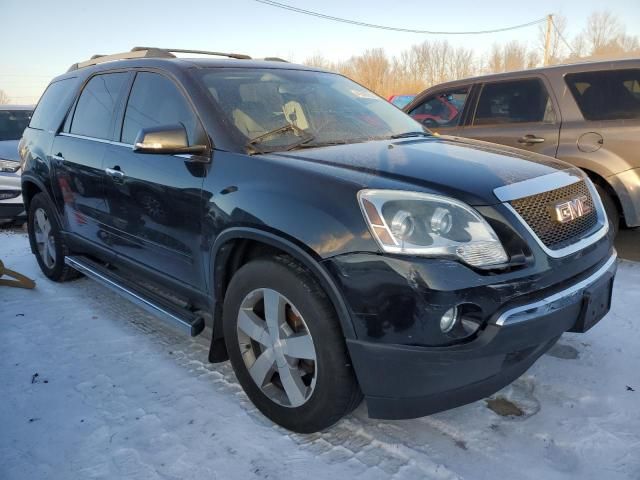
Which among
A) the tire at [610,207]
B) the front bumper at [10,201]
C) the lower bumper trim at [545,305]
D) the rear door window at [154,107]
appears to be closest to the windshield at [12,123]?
the front bumper at [10,201]

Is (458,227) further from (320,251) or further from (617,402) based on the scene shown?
(617,402)

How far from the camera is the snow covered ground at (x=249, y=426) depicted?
84.8 inches

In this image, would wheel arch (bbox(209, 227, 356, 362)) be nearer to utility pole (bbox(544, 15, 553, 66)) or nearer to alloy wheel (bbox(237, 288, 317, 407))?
alloy wheel (bbox(237, 288, 317, 407))

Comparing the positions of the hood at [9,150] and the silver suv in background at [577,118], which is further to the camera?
the hood at [9,150]

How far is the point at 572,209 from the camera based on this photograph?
7.50 ft

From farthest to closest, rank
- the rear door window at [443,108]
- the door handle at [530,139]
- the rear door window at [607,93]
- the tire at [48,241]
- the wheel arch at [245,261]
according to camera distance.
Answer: the rear door window at [443,108]
the door handle at [530,139]
the rear door window at [607,93]
the tire at [48,241]
the wheel arch at [245,261]

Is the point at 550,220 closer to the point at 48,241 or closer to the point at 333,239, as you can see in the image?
the point at 333,239

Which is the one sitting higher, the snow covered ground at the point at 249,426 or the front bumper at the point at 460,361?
the front bumper at the point at 460,361

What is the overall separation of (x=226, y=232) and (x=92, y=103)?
86.0 inches

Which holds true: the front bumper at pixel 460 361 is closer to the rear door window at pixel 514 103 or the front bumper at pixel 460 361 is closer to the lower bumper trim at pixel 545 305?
the lower bumper trim at pixel 545 305

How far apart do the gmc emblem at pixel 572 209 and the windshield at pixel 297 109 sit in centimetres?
114

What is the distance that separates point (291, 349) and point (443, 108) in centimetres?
457

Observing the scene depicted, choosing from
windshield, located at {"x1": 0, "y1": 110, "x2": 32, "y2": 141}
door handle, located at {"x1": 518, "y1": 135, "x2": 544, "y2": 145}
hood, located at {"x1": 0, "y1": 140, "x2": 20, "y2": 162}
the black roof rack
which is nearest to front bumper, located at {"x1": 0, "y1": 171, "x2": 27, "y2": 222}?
hood, located at {"x1": 0, "y1": 140, "x2": 20, "y2": 162}

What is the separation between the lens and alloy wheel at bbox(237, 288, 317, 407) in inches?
88.2
